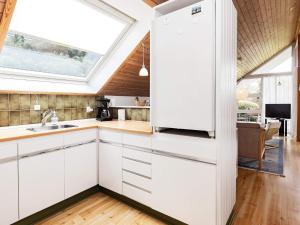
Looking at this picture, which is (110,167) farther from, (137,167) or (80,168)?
(137,167)

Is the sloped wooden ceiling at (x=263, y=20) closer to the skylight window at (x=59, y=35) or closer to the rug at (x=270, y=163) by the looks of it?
the skylight window at (x=59, y=35)

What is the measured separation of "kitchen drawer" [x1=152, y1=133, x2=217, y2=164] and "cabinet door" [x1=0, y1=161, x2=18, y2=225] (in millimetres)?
1347

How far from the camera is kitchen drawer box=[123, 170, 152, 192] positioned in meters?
2.04

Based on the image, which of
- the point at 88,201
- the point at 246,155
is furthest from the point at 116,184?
the point at 246,155

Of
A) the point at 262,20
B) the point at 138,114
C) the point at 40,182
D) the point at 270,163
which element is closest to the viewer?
the point at 40,182

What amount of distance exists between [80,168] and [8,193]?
2.50 feet

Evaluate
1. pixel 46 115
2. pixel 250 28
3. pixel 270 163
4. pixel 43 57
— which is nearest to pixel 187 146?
pixel 46 115

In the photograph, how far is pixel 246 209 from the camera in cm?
219

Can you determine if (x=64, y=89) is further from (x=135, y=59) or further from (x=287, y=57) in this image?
(x=287, y=57)

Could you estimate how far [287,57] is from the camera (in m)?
7.79

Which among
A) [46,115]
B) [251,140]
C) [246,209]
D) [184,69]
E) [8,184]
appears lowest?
[246,209]

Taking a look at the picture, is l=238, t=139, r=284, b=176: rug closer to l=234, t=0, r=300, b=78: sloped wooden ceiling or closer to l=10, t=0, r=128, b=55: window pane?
l=234, t=0, r=300, b=78: sloped wooden ceiling

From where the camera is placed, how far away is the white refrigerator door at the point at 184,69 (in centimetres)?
154

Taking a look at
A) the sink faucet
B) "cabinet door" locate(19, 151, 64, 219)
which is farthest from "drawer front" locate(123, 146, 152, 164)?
the sink faucet
